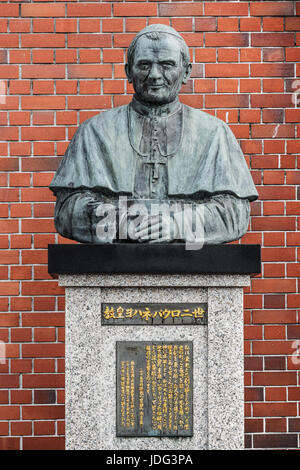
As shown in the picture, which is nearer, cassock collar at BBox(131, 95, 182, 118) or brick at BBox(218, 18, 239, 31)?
cassock collar at BBox(131, 95, 182, 118)

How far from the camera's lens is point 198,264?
303cm

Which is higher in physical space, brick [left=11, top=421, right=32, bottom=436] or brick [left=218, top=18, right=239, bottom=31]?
brick [left=218, top=18, right=239, bottom=31]

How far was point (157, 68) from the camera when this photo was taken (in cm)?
328

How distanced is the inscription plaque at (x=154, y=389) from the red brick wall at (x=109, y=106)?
4.22 ft

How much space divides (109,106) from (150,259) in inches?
65.0

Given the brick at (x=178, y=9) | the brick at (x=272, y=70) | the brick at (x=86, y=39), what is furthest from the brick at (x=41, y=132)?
the brick at (x=272, y=70)

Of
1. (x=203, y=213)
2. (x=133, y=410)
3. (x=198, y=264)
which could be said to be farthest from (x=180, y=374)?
(x=203, y=213)

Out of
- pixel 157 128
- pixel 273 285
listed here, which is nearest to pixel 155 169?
pixel 157 128

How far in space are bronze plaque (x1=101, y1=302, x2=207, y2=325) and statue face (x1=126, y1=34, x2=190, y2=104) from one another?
1016 millimetres

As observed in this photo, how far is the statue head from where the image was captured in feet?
10.8

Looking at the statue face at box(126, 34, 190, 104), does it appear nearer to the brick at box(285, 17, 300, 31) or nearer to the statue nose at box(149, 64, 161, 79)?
the statue nose at box(149, 64, 161, 79)

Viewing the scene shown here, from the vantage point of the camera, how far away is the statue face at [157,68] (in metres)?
3.28

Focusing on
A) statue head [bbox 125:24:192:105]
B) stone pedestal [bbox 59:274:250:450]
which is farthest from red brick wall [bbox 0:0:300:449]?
stone pedestal [bbox 59:274:250:450]

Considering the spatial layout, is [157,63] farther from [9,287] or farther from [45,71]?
[9,287]
